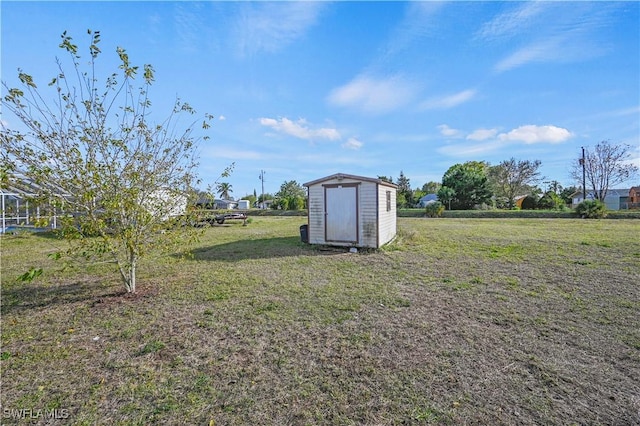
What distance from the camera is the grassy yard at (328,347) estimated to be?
1.96 m

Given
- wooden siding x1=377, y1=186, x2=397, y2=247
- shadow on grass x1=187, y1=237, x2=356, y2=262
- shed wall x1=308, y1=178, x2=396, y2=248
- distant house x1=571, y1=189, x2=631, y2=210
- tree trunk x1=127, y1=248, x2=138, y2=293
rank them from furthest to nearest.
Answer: distant house x1=571, y1=189, x2=631, y2=210
wooden siding x1=377, y1=186, x2=397, y2=247
shed wall x1=308, y1=178, x2=396, y2=248
shadow on grass x1=187, y1=237, x2=356, y2=262
tree trunk x1=127, y1=248, x2=138, y2=293

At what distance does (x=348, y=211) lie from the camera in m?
8.23

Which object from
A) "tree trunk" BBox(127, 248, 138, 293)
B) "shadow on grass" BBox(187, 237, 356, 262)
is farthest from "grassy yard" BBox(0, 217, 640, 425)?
"shadow on grass" BBox(187, 237, 356, 262)

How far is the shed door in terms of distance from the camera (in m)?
8.15

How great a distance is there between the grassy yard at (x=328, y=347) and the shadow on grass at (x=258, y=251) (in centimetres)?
172

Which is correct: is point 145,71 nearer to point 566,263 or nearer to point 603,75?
point 566,263

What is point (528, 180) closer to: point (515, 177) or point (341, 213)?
point (515, 177)

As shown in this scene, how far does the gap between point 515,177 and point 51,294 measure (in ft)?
124

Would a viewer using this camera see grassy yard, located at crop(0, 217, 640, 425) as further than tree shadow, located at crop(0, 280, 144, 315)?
No

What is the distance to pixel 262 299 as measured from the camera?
4.21 meters

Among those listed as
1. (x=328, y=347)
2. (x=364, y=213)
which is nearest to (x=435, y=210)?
(x=364, y=213)

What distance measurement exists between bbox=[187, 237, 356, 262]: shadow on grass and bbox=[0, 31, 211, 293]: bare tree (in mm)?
2957

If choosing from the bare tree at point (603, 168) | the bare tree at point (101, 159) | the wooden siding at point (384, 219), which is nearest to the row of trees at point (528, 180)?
the bare tree at point (603, 168)

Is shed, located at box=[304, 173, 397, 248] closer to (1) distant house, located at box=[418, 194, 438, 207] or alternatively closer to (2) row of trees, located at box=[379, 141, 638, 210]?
(2) row of trees, located at box=[379, 141, 638, 210]
